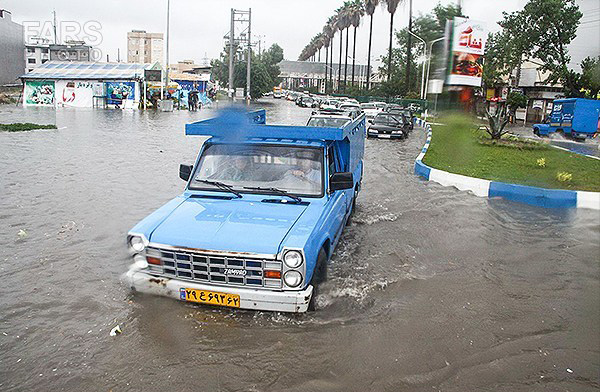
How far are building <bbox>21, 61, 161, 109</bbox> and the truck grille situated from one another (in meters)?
38.5

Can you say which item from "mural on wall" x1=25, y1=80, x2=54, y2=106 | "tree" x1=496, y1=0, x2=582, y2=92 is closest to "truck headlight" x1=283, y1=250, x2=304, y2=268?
"tree" x1=496, y1=0, x2=582, y2=92

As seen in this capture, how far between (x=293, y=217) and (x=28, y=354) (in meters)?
2.55

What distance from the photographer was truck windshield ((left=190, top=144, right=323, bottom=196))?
18.5 feet

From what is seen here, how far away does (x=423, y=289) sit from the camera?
555cm

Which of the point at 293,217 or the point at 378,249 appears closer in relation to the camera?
the point at 293,217

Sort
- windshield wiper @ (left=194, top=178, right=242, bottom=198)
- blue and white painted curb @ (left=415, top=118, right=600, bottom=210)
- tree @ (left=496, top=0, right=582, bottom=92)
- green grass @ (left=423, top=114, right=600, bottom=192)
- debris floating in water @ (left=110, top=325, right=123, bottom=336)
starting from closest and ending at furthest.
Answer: green grass @ (left=423, top=114, right=600, bottom=192), tree @ (left=496, top=0, right=582, bottom=92), blue and white painted curb @ (left=415, top=118, right=600, bottom=210), debris floating in water @ (left=110, top=325, right=123, bottom=336), windshield wiper @ (left=194, top=178, right=242, bottom=198)

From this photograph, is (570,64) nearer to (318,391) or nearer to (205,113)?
(318,391)

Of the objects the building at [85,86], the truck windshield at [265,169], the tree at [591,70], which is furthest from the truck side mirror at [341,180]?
the building at [85,86]

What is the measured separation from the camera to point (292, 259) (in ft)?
14.3

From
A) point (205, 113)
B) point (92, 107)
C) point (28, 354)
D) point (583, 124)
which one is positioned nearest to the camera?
point (28, 354)

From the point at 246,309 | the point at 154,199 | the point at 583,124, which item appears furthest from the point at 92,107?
the point at 246,309

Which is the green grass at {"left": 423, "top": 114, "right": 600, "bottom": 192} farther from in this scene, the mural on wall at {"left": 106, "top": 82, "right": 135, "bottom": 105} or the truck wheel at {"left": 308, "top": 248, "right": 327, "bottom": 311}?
the mural on wall at {"left": 106, "top": 82, "right": 135, "bottom": 105}

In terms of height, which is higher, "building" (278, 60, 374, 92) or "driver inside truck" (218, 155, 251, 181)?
"building" (278, 60, 374, 92)

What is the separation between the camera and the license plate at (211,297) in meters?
4.44
